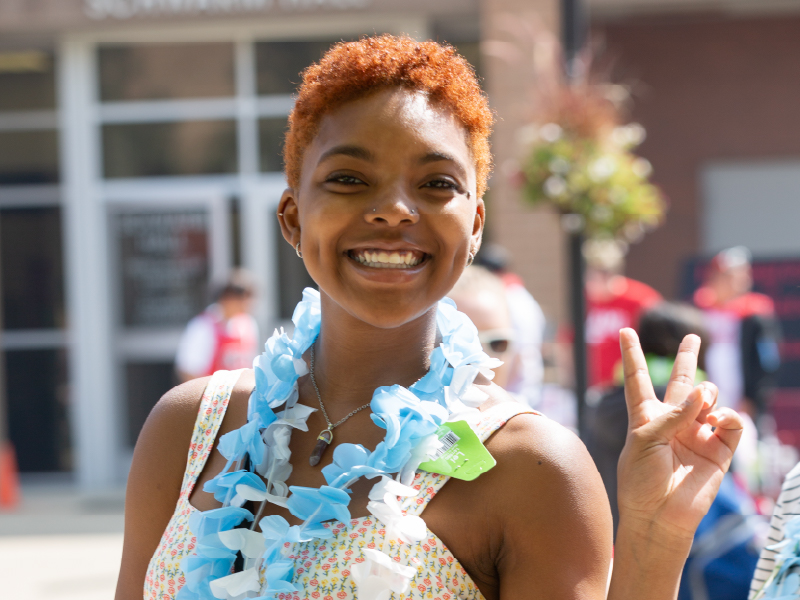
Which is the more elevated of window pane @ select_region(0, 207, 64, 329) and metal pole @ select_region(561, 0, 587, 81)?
metal pole @ select_region(561, 0, 587, 81)

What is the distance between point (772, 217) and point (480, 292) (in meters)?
6.96

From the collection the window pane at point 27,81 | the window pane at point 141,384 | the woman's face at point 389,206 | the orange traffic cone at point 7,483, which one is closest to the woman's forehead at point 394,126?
the woman's face at point 389,206

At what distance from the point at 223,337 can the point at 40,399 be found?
2979 millimetres

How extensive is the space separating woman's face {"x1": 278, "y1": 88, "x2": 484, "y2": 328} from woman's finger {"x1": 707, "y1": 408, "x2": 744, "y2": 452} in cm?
48

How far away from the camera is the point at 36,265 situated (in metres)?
8.77

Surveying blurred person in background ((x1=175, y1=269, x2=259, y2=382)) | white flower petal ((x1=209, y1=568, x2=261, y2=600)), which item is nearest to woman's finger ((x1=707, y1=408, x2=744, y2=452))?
white flower petal ((x1=209, y1=568, x2=261, y2=600))

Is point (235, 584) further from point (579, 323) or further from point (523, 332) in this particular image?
point (523, 332)

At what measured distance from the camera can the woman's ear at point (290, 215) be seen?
1.72 meters

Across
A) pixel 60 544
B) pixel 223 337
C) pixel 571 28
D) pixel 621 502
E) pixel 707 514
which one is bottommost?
pixel 60 544

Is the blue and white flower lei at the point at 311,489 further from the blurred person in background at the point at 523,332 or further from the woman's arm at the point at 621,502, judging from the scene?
the blurred person in background at the point at 523,332

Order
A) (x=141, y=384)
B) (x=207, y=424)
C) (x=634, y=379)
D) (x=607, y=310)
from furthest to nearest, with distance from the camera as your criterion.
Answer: (x=141, y=384), (x=607, y=310), (x=207, y=424), (x=634, y=379)

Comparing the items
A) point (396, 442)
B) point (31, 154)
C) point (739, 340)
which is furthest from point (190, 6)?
point (396, 442)

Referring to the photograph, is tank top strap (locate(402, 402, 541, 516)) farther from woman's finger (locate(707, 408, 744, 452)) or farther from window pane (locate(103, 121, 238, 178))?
window pane (locate(103, 121, 238, 178))

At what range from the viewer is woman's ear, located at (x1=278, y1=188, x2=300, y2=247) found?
1.72 meters
